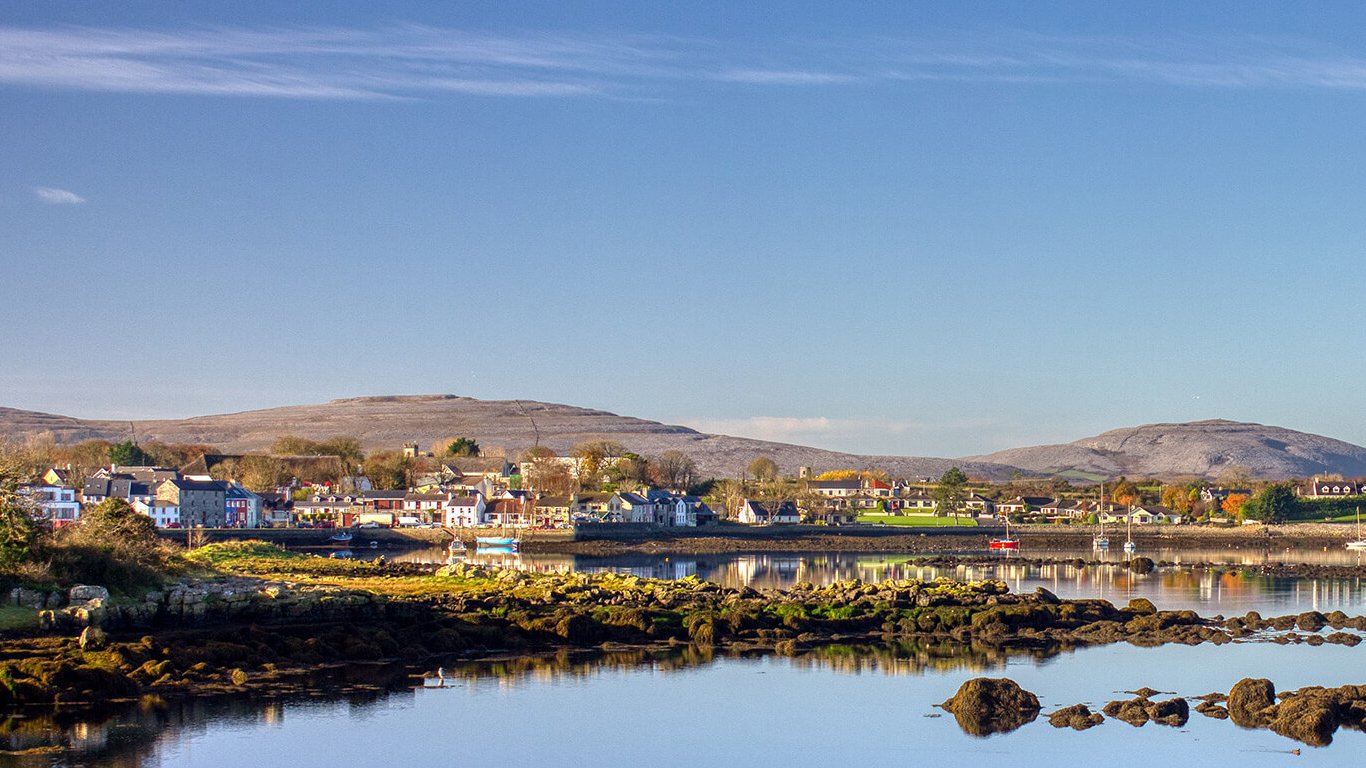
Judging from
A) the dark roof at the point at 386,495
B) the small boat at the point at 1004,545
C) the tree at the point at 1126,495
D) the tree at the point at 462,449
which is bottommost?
the small boat at the point at 1004,545

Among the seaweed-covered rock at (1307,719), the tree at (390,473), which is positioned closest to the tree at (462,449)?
the tree at (390,473)

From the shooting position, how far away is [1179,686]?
93.6ft

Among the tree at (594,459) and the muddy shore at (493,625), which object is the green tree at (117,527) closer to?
the muddy shore at (493,625)

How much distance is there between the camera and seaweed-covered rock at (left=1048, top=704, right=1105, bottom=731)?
24.4 m

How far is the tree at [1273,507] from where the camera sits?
97125mm

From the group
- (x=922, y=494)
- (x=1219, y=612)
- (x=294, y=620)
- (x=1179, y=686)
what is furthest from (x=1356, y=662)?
(x=922, y=494)

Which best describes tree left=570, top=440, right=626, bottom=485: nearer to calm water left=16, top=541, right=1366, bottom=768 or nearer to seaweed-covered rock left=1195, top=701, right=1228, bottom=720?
calm water left=16, top=541, right=1366, bottom=768

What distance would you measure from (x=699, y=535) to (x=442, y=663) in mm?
56360

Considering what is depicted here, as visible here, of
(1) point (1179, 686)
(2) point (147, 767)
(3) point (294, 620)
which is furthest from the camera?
(3) point (294, 620)

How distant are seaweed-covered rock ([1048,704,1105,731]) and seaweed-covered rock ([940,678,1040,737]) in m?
0.49

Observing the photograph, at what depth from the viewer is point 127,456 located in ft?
365

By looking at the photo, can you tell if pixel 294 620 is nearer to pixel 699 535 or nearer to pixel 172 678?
pixel 172 678

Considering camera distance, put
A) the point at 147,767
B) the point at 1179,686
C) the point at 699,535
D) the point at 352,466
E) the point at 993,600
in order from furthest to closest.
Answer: the point at 352,466
the point at 699,535
the point at 993,600
the point at 1179,686
the point at 147,767

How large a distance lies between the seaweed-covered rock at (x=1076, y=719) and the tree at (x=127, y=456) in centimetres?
9649
